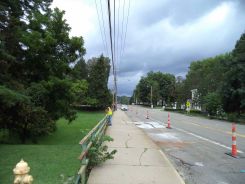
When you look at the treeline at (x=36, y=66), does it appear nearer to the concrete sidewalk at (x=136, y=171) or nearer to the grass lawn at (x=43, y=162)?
the grass lawn at (x=43, y=162)

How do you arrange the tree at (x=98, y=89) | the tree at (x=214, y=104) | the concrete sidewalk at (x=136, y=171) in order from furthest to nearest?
the tree at (x=98, y=89), the tree at (x=214, y=104), the concrete sidewalk at (x=136, y=171)

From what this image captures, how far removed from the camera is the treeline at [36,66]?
14.1 m

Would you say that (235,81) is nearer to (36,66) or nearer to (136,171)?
(36,66)

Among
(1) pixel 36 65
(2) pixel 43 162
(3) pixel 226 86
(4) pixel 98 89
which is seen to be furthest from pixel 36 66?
(4) pixel 98 89

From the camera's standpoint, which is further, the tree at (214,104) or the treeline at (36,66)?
the tree at (214,104)

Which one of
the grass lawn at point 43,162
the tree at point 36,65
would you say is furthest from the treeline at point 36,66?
the grass lawn at point 43,162

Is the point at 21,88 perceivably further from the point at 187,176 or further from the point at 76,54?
the point at 187,176

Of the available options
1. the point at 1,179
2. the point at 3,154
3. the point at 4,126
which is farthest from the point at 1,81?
the point at 1,179

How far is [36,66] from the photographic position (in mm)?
15750

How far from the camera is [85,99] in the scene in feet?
179

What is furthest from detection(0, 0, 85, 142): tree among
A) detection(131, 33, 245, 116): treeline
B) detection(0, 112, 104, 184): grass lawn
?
detection(131, 33, 245, 116): treeline

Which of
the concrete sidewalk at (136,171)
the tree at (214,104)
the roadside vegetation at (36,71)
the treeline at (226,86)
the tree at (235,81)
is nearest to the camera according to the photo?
the concrete sidewalk at (136,171)

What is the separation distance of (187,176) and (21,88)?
9.31 meters

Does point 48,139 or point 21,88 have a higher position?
point 21,88
